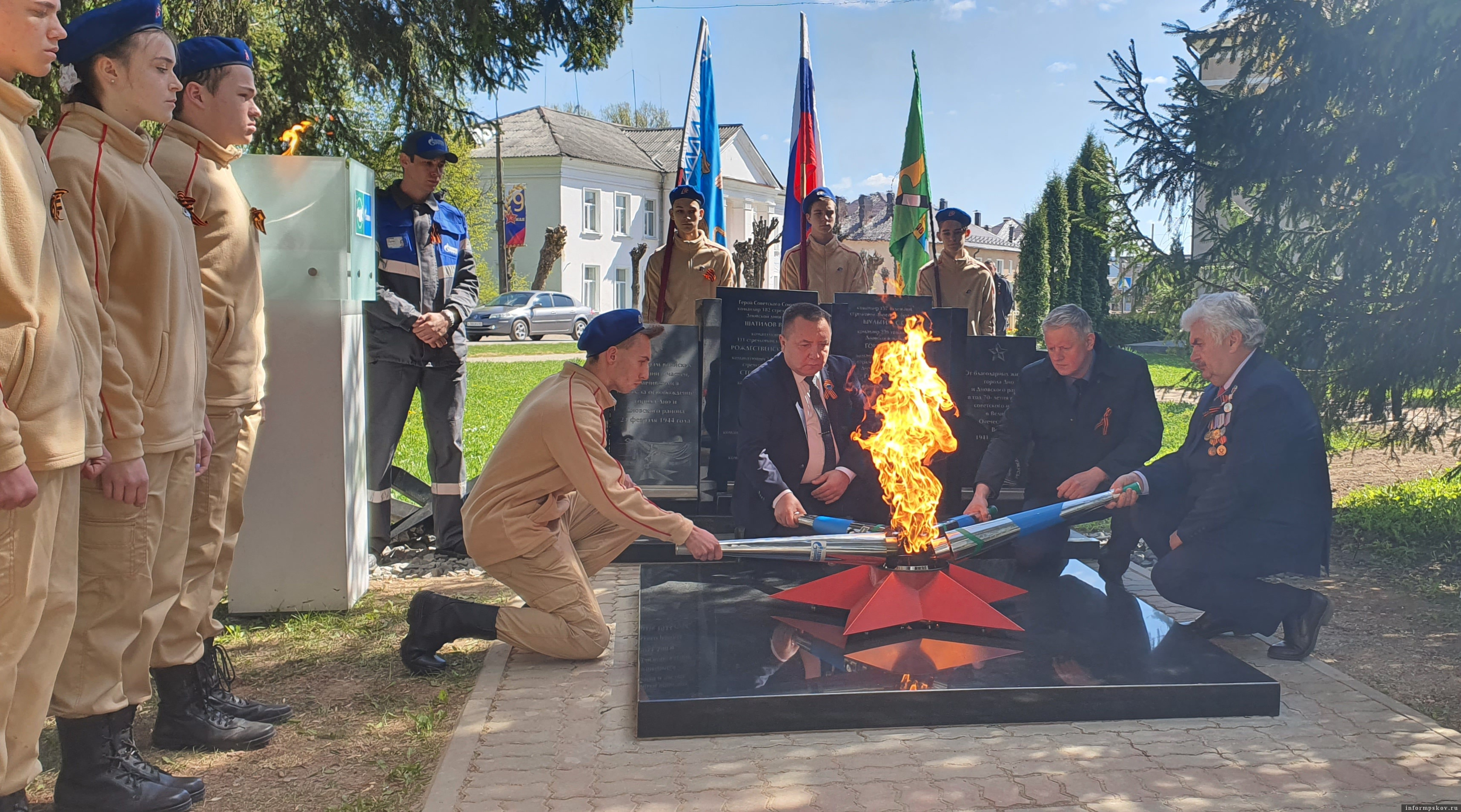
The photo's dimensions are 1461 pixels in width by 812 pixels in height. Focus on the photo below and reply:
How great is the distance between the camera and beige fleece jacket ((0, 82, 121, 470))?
2.64 meters

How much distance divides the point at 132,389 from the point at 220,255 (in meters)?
1.07

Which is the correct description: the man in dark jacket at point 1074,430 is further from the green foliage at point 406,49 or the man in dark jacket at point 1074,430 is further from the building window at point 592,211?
the building window at point 592,211

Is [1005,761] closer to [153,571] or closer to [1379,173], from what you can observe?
[153,571]

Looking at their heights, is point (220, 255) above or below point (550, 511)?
above

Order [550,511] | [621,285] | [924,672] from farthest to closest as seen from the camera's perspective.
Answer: [621,285], [550,511], [924,672]

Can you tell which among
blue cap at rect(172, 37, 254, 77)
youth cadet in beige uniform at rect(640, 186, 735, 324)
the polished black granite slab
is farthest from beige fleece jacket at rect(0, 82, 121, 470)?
youth cadet in beige uniform at rect(640, 186, 735, 324)

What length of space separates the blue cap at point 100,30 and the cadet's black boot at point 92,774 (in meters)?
2.13

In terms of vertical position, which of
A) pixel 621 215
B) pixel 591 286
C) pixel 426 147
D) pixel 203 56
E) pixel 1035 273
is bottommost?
pixel 203 56

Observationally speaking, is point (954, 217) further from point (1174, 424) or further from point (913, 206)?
point (1174, 424)

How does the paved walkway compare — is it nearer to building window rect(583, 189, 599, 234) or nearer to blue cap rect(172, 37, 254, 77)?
blue cap rect(172, 37, 254, 77)

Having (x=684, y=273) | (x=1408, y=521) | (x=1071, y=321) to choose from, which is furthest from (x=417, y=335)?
(x=1408, y=521)

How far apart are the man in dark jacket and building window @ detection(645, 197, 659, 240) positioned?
1694 inches

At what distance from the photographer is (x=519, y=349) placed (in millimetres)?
29500

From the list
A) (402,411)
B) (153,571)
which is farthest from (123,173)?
(402,411)
